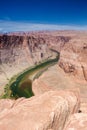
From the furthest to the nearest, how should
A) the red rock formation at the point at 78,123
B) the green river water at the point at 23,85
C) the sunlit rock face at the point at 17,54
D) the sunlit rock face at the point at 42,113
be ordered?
1. the sunlit rock face at the point at 17,54
2. the green river water at the point at 23,85
3. the sunlit rock face at the point at 42,113
4. the red rock formation at the point at 78,123

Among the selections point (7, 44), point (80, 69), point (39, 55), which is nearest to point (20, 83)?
point (80, 69)

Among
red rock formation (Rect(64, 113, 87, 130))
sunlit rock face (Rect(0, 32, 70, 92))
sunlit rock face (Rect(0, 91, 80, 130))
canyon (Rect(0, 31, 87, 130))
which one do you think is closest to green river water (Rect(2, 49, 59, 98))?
canyon (Rect(0, 31, 87, 130))

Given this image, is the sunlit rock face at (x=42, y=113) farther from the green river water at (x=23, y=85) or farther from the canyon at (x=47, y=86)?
the green river water at (x=23, y=85)

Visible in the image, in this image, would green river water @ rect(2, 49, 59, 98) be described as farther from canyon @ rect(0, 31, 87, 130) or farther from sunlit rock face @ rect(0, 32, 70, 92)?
sunlit rock face @ rect(0, 32, 70, 92)

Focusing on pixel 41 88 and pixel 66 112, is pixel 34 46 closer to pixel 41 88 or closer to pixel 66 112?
pixel 41 88

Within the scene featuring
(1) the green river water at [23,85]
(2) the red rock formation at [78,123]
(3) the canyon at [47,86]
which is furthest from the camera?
(1) the green river water at [23,85]

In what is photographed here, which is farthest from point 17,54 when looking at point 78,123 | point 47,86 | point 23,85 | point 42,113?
point 78,123

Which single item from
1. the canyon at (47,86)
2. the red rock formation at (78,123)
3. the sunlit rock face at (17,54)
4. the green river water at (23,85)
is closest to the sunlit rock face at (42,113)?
the canyon at (47,86)
